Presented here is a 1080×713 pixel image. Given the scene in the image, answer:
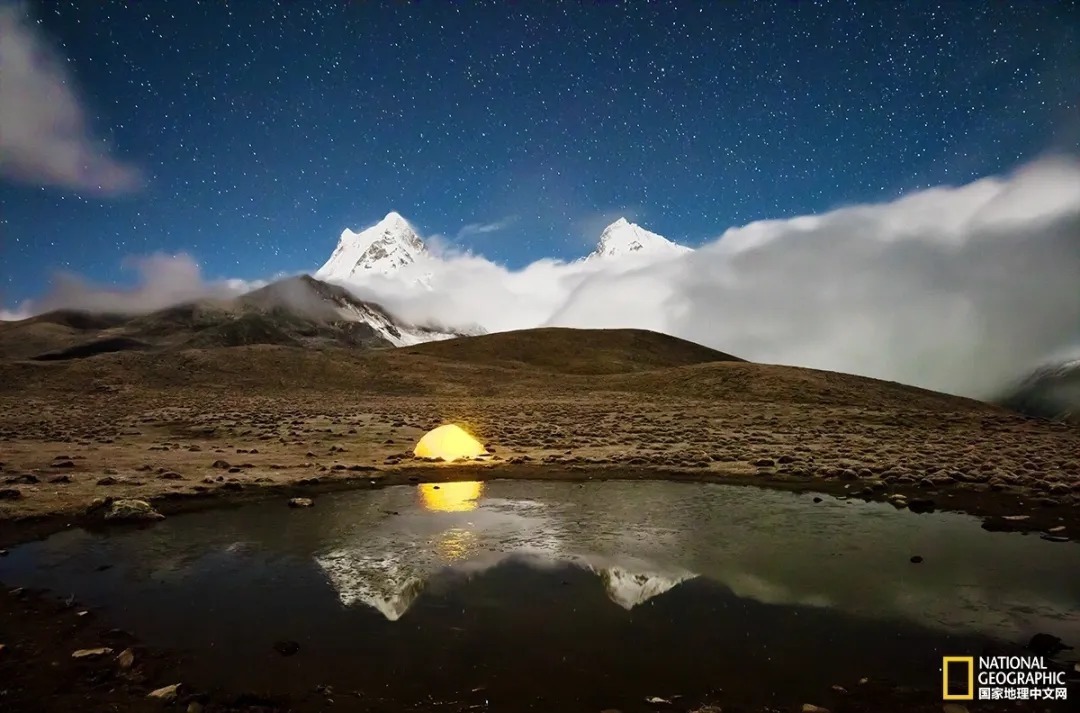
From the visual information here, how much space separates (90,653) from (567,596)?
7.58 meters

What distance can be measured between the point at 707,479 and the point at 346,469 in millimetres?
14727

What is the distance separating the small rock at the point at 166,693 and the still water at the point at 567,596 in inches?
16.7

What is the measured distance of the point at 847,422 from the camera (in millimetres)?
42219

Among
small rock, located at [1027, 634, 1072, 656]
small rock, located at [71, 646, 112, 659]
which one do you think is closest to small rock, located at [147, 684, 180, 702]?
small rock, located at [71, 646, 112, 659]

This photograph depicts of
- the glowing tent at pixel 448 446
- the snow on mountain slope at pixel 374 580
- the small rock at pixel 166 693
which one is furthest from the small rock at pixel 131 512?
the glowing tent at pixel 448 446

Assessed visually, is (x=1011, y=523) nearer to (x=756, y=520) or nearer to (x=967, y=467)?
(x=756, y=520)

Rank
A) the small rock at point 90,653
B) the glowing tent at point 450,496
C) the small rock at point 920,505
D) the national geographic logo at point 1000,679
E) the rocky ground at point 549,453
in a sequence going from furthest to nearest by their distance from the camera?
the rocky ground at point 549,453 → the glowing tent at point 450,496 → the small rock at point 920,505 → the small rock at point 90,653 → the national geographic logo at point 1000,679

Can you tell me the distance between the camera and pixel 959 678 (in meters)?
8.09

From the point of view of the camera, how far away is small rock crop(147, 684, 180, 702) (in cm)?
758

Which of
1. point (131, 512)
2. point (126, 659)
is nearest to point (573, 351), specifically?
point (131, 512)

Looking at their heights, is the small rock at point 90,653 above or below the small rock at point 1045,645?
below

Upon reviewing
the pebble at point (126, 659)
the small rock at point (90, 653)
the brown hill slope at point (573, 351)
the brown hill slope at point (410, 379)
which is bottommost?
the small rock at point (90, 653)

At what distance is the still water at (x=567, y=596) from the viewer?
823 cm

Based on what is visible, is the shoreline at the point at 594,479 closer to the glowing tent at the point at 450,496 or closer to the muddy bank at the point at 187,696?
the glowing tent at the point at 450,496
